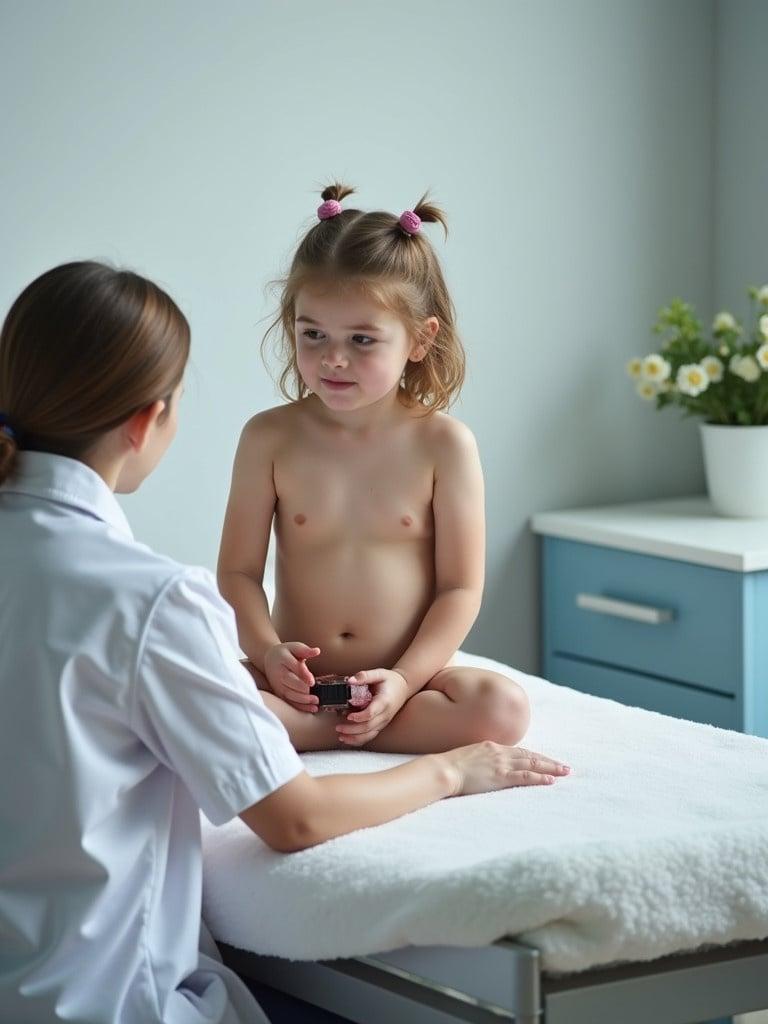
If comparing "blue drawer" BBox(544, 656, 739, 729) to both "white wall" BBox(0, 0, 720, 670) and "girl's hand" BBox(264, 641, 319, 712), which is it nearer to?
"white wall" BBox(0, 0, 720, 670)

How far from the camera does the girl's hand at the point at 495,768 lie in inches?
59.2

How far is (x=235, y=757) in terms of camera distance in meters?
1.19

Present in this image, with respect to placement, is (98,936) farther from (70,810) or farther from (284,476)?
(284,476)

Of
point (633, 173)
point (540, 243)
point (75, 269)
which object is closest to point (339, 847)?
point (75, 269)

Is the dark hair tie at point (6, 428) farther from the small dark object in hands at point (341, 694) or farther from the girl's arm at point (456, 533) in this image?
the girl's arm at point (456, 533)

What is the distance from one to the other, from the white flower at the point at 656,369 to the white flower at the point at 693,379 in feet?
0.17

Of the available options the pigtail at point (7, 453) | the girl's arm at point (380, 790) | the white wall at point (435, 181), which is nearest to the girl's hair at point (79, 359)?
the pigtail at point (7, 453)

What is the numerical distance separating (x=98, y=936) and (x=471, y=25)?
1.89 meters

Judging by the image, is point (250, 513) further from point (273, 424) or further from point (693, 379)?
point (693, 379)

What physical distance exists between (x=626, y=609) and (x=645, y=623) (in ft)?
0.14

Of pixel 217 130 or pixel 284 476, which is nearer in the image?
pixel 284 476

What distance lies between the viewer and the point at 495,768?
4.99ft

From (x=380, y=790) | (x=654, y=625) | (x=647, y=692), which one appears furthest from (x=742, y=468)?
(x=380, y=790)

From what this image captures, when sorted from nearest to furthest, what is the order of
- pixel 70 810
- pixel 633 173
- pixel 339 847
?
pixel 70 810
pixel 339 847
pixel 633 173
